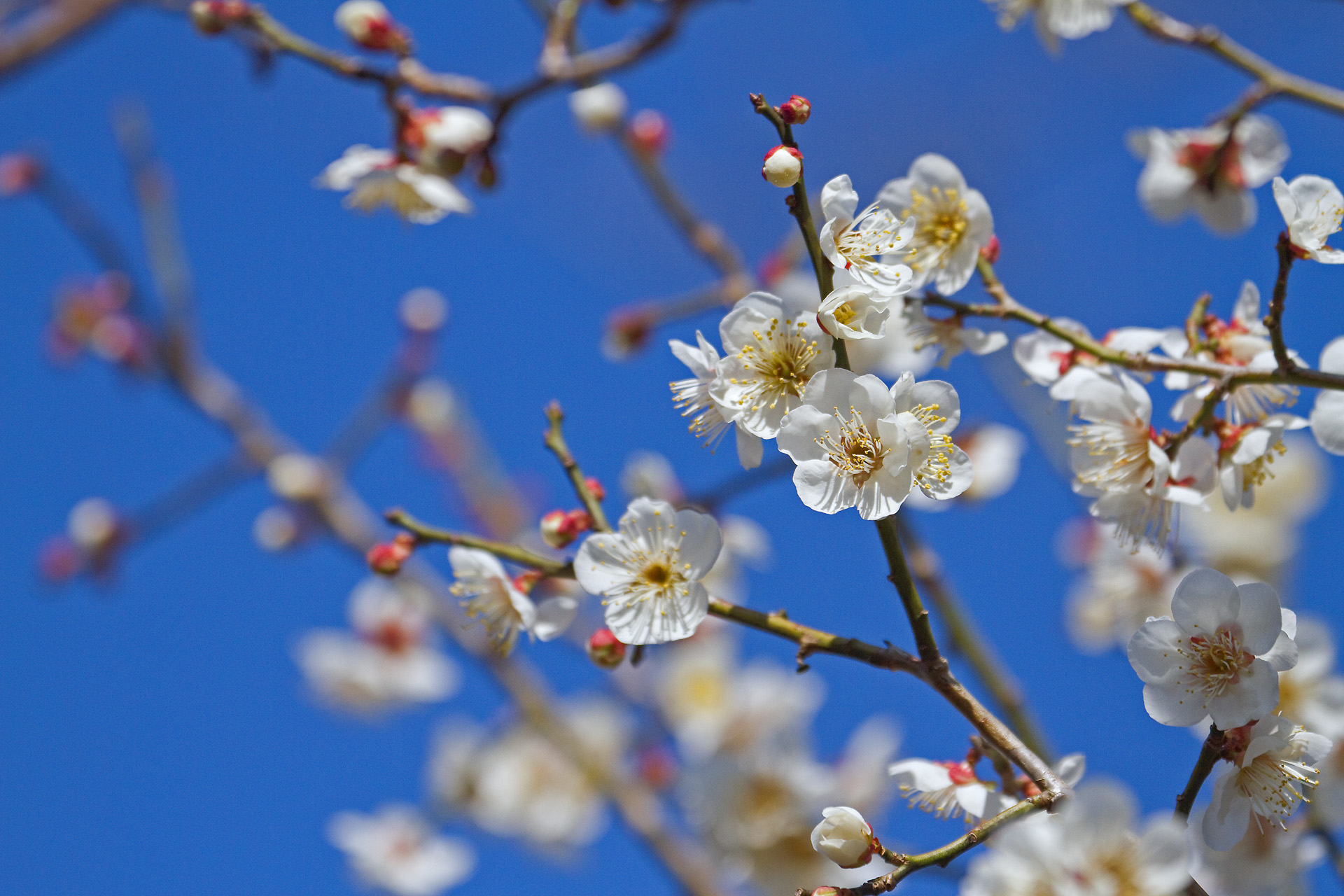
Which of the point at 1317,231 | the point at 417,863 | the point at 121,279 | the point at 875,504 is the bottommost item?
the point at 875,504

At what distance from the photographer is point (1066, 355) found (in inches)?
48.3

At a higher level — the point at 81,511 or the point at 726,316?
the point at 81,511

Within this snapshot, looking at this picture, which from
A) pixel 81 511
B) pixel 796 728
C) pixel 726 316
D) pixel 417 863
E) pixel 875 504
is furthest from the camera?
pixel 417 863

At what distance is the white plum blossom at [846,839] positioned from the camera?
0.99 meters

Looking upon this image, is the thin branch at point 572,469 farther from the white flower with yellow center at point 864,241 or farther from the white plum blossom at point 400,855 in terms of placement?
the white plum blossom at point 400,855

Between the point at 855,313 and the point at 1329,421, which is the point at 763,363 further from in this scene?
the point at 1329,421

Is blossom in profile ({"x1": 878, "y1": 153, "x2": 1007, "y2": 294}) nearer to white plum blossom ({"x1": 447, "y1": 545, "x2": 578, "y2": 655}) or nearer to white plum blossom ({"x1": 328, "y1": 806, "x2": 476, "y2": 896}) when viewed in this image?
white plum blossom ({"x1": 447, "y1": 545, "x2": 578, "y2": 655})

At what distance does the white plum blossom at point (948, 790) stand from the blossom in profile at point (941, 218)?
1.91 feet

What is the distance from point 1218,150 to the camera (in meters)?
1.56

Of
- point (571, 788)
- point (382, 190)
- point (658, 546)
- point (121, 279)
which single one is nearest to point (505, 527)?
point (571, 788)

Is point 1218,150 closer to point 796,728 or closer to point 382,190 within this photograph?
point 382,190

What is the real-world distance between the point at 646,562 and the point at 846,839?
362 mm

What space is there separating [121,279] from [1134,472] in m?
3.08

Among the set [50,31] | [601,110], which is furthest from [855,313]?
[50,31]
